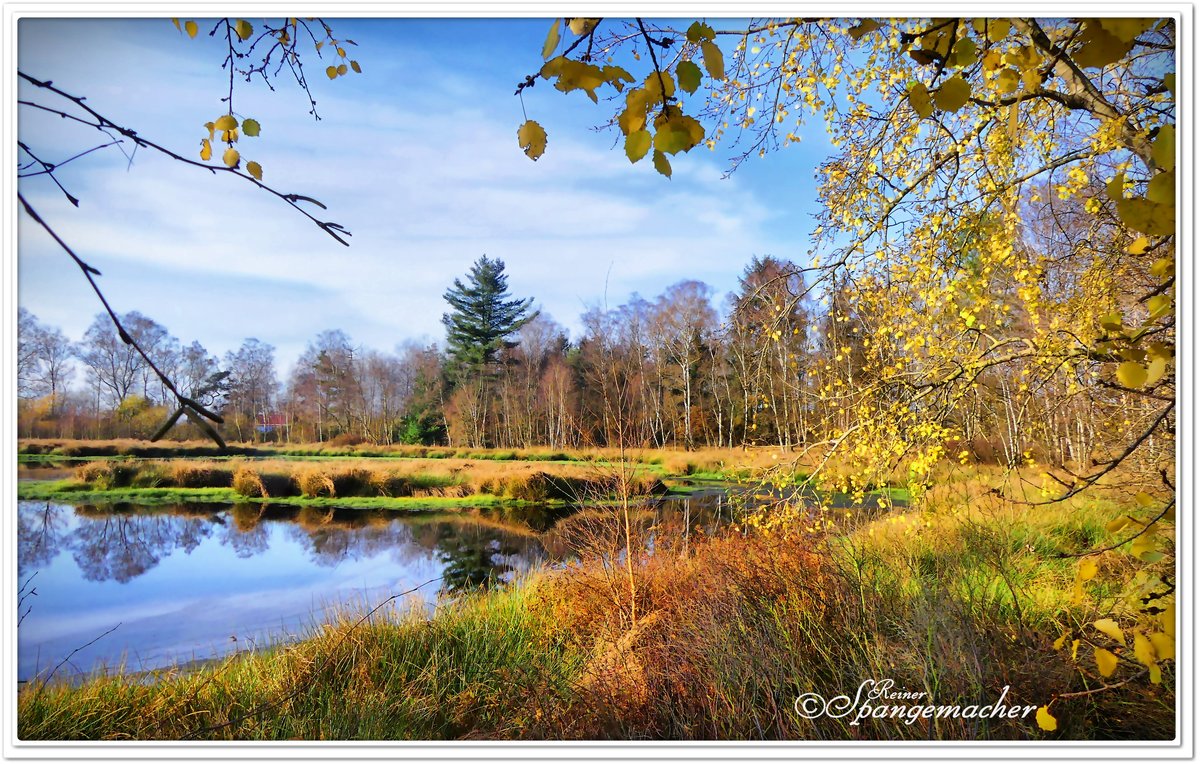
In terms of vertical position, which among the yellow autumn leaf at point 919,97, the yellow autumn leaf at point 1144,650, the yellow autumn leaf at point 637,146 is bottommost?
the yellow autumn leaf at point 1144,650

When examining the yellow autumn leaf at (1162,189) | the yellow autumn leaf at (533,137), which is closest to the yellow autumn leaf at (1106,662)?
the yellow autumn leaf at (1162,189)

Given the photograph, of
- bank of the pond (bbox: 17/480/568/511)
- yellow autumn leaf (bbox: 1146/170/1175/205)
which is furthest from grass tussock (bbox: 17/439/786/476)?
yellow autumn leaf (bbox: 1146/170/1175/205)

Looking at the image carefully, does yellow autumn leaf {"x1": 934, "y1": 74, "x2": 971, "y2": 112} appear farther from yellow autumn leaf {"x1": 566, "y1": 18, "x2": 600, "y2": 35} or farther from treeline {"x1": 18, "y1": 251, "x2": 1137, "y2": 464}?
treeline {"x1": 18, "y1": 251, "x2": 1137, "y2": 464}

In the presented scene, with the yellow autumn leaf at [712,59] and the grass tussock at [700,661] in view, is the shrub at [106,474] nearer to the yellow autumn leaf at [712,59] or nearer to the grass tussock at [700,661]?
the grass tussock at [700,661]

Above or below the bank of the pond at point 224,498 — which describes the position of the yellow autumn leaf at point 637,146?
above

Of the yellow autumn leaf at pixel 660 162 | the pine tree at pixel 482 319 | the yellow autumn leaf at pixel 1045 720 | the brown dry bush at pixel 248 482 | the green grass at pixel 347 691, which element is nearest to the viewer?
the yellow autumn leaf at pixel 660 162
